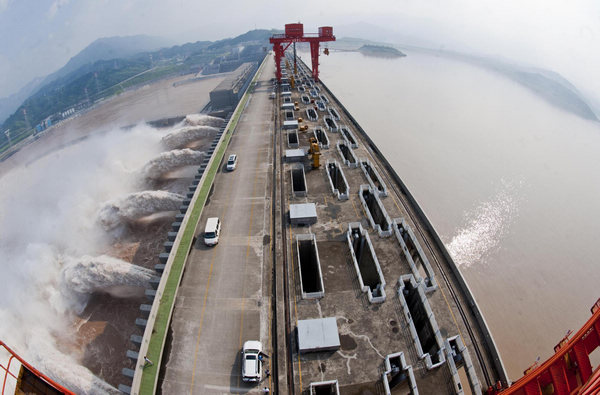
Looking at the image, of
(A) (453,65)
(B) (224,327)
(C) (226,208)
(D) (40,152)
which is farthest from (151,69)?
(B) (224,327)

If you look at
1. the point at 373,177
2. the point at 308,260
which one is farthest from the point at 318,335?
the point at 373,177

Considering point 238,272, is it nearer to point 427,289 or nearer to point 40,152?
point 427,289

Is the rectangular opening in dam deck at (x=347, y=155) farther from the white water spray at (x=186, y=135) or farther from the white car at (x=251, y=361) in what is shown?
the white water spray at (x=186, y=135)

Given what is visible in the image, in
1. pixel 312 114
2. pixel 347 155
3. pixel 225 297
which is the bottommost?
pixel 225 297

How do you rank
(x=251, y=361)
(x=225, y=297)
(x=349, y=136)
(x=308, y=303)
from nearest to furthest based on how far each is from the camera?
(x=251, y=361), (x=308, y=303), (x=225, y=297), (x=349, y=136)

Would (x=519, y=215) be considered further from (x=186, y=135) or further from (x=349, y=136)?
(x=186, y=135)

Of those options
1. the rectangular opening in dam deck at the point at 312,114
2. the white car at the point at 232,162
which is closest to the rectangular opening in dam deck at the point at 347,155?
the rectangular opening in dam deck at the point at 312,114
